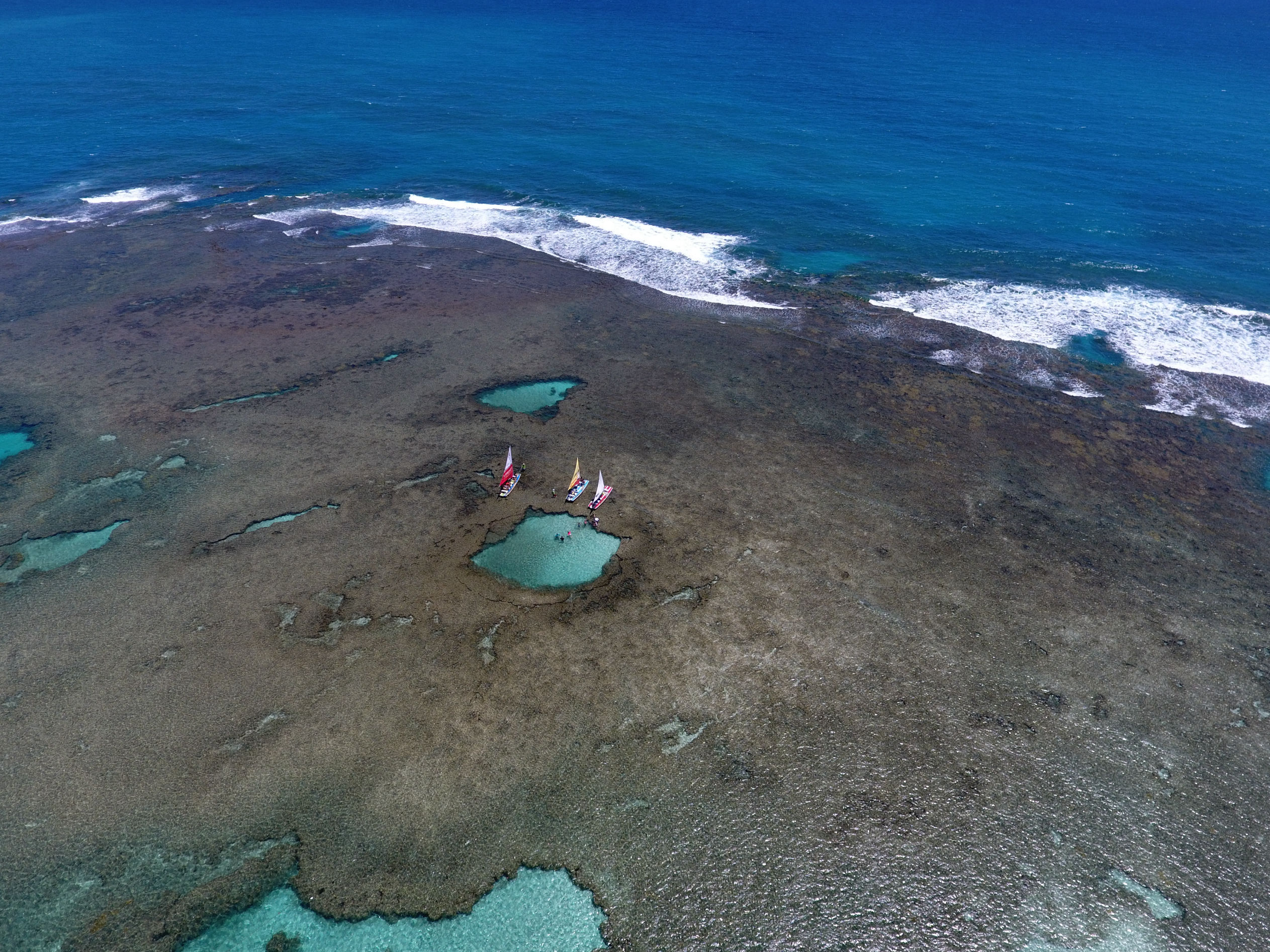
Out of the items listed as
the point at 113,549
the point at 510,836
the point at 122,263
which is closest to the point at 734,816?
the point at 510,836

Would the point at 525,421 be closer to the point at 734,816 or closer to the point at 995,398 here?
the point at 734,816

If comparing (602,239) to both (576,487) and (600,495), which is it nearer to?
(576,487)

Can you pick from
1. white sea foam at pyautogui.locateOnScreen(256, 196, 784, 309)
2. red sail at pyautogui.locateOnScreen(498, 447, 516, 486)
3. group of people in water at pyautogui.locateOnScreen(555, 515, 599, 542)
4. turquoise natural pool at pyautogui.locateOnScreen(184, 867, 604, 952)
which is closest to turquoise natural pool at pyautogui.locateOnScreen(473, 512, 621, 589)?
group of people in water at pyautogui.locateOnScreen(555, 515, 599, 542)

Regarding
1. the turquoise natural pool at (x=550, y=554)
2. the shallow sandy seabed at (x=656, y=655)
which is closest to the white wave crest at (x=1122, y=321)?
the shallow sandy seabed at (x=656, y=655)

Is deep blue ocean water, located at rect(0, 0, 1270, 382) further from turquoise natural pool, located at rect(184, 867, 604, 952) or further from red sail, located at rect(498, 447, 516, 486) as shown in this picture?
turquoise natural pool, located at rect(184, 867, 604, 952)

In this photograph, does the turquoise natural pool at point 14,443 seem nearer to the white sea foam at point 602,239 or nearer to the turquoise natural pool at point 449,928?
the turquoise natural pool at point 449,928

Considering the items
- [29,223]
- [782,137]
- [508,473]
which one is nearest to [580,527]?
[508,473]
